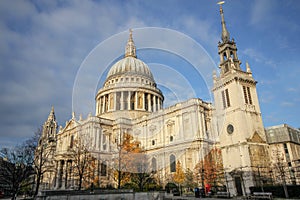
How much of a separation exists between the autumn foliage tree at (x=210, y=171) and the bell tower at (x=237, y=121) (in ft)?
4.60

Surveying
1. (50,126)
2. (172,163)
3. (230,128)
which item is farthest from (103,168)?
(50,126)

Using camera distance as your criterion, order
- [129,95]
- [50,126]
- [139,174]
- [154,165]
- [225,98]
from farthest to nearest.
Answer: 1. [50,126]
2. [129,95]
3. [154,165]
4. [225,98]
5. [139,174]

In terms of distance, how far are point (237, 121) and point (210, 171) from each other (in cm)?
899

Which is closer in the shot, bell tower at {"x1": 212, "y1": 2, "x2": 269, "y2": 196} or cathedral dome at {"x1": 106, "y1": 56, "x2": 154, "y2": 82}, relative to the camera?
bell tower at {"x1": 212, "y1": 2, "x2": 269, "y2": 196}

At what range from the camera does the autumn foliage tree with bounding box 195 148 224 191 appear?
1331 inches

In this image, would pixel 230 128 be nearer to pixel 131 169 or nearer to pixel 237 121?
pixel 237 121

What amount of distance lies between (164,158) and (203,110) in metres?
13.0

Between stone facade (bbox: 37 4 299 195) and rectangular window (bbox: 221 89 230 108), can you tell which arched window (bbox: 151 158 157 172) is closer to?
stone facade (bbox: 37 4 299 195)

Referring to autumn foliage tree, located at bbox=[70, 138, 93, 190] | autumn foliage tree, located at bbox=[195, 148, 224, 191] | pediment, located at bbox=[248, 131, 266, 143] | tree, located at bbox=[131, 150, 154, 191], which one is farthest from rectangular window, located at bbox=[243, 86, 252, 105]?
autumn foliage tree, located at bbox=[70, 138, 93, 190]

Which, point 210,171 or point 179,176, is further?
point 179,176

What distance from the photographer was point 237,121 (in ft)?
113

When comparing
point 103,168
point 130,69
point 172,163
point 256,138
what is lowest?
point 103,168

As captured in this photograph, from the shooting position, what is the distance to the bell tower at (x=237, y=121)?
3150cm

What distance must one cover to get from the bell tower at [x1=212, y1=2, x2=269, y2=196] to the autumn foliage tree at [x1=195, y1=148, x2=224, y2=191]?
1.40 m
